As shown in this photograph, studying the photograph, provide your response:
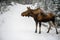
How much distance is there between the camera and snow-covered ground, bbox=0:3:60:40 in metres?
2.97

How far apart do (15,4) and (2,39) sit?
441mm

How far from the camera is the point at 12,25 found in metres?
3.00

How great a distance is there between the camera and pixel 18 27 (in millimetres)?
2996

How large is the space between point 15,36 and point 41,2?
0.50 m

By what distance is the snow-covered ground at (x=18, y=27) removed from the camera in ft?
9.75

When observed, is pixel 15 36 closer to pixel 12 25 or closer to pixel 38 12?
pixel 12 25

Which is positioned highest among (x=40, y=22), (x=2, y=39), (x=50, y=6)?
(x=50, y=6)

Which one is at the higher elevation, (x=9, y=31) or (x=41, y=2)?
(x=41, y=2)

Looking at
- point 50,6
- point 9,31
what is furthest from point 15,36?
point 50,6

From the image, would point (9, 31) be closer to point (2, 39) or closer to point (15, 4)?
point (2, 39)

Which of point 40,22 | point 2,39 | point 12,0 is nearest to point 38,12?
point 40,22

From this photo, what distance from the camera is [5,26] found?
3.01m

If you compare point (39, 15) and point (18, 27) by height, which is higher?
point (39, 15)

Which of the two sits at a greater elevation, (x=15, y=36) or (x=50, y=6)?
(x=50, y=6)
